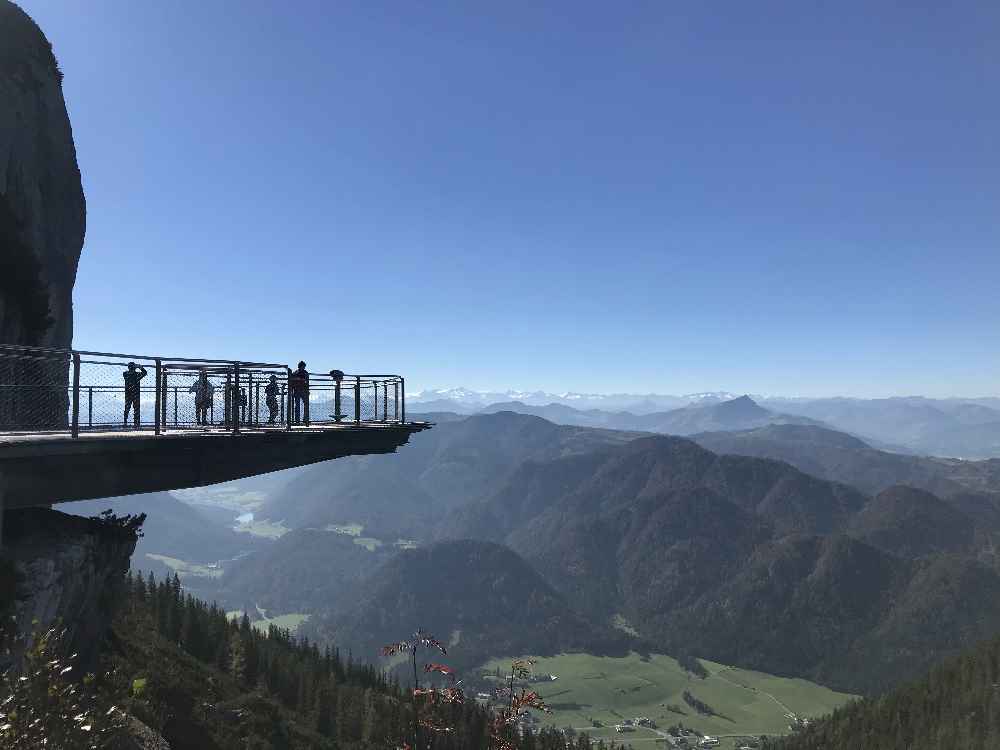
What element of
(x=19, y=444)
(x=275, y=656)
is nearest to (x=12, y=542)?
(x=19, y=444)

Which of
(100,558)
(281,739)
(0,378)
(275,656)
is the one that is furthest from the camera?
(275,656)

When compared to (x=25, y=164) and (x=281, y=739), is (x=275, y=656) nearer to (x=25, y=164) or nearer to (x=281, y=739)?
(x=281, y=739)

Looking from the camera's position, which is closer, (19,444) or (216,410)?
(19,444)

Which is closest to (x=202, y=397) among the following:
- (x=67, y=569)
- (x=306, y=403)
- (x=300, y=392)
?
(x=300, y=392)

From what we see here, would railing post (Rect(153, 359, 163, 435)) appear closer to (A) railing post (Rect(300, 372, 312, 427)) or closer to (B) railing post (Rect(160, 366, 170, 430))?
(B) railing post (Rect(160, 366, 170, 430))

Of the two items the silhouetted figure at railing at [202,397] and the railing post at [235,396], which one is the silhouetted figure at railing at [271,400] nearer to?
the silhouetted figure at railing at [202,397]

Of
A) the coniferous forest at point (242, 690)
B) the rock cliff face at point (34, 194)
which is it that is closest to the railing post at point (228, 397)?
the coniferous forest at point (242, 690)

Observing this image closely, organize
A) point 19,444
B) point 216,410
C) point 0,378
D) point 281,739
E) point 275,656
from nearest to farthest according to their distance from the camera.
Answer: point 19,444 → point 0,378 → point 216,410 → point 281,739 → point 275,656
